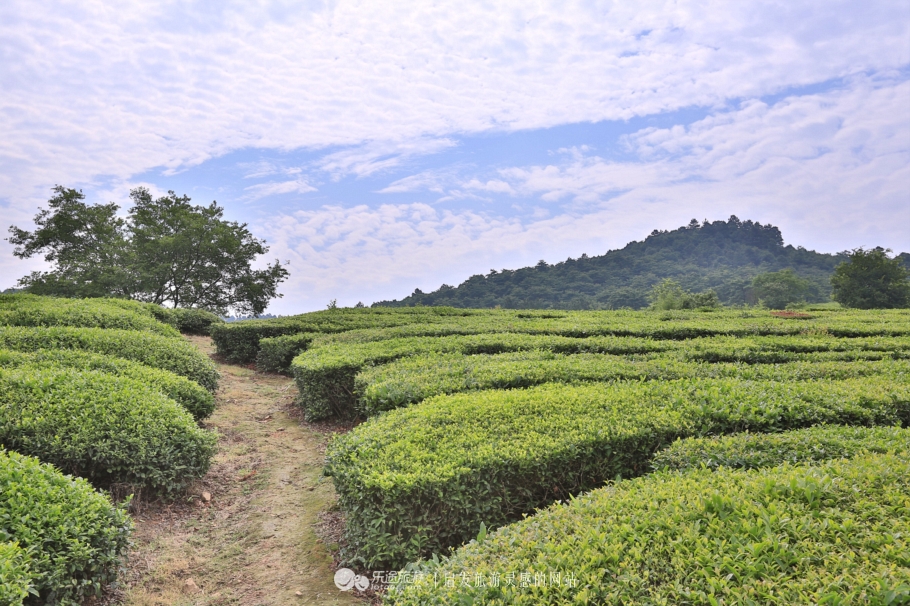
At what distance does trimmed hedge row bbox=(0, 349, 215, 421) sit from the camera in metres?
6.38

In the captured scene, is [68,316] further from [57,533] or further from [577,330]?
[577,330]

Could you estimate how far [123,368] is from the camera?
676 centimetres

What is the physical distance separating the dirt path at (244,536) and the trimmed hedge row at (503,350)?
0.82 m

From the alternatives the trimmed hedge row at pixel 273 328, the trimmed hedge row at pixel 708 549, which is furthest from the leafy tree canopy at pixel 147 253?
the trimmed hedge row at pixel 708 549

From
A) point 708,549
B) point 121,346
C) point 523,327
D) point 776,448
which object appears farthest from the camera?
point 523,327

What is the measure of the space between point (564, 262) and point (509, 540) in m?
51.7

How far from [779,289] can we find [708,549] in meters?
45.0

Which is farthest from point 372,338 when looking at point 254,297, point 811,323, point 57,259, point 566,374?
point 57,259

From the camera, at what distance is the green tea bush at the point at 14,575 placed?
2871 millimetres

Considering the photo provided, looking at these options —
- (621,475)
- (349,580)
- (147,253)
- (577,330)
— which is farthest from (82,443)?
(147,253)

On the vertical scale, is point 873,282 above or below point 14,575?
above

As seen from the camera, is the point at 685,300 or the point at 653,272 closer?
the point at 685,300

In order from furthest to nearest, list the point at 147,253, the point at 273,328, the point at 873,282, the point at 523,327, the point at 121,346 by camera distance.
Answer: the point at 873,282
the point at 147,253
the point at 273,328
the point at 523,327
the point at 121,346

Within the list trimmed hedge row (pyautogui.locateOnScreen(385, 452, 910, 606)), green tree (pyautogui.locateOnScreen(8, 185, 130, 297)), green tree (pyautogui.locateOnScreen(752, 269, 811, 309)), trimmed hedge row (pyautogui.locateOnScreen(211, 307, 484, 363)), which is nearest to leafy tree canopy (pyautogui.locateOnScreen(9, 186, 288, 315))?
green tree (pyautogui.locateOnScreen(8, 185, 130, 297))
